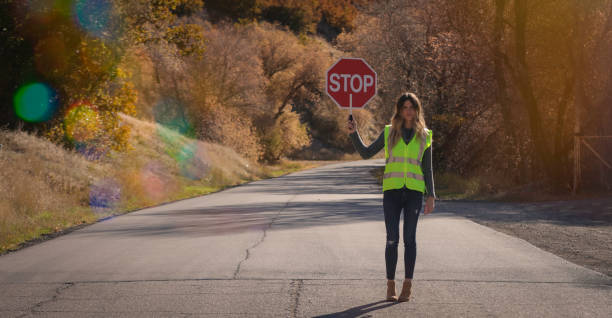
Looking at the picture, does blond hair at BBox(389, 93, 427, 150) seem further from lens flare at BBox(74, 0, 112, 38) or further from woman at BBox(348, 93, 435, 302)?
lens flare at BBox(74, 0, 112, 38)

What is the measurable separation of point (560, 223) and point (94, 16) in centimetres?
1367

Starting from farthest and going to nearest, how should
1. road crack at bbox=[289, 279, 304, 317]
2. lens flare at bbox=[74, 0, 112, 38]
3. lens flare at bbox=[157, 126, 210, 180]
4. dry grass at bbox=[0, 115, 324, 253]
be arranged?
lens flare at bbox=[157, 126, 210, 180] → lens flare at bbox=[74, 0, 112, 38] → dry grass at bbox=[0, 115, 324, 253] → road crack at bbox=[289, 279, 304, 317]

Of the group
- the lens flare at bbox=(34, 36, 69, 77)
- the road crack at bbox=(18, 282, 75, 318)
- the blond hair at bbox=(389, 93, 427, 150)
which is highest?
the lens flare at bbox=(34, 36, 69, 77)

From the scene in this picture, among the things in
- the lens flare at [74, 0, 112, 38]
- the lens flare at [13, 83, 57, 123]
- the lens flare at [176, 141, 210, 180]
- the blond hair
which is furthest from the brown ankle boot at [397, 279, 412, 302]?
the lens flare at [176, 141, 210, 180]

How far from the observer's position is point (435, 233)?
38.9 ft

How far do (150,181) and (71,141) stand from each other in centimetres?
278

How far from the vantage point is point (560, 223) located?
1368 cm

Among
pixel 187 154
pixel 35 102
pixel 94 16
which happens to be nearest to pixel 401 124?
pixel 94 16

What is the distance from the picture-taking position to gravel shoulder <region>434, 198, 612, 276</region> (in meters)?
9.56

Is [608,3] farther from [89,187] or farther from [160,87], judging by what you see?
[160,87]

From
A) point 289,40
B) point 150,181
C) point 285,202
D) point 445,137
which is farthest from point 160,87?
point 285,202

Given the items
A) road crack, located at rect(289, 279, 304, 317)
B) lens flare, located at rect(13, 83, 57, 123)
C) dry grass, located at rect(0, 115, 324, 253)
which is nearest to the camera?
road crack, located at rect(289, 279, 304, 317)

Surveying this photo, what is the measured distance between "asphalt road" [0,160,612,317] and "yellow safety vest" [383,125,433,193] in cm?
111

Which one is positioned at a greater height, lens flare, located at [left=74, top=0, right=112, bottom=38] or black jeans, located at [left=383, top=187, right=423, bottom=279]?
lens flare, located at [left=74, top=0, right=112, bottom=38]
